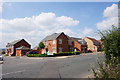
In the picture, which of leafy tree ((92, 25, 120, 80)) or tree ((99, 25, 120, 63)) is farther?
tree ((99, 25, 120, 63))

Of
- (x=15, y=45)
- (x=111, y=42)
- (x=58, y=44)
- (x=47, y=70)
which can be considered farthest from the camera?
(x=15, y=45)

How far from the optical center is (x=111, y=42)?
5949 mm

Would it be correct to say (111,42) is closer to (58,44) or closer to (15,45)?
(58,44)

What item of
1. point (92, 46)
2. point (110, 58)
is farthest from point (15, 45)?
point (110, 58)

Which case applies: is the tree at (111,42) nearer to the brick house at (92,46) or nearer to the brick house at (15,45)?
the brick house at (15,45)

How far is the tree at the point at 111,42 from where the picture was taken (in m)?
5.57

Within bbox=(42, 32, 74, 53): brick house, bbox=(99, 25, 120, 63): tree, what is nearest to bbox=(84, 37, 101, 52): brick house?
bbox=(42, 32, 74, 53): brick house

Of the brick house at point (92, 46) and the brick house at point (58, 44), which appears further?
the brick house at point (92, 46)

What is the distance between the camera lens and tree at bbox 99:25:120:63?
557 cm

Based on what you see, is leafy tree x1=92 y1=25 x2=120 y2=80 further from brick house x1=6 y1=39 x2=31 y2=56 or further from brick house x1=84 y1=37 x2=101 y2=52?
brick house x1=84 y1=37 x2=101 y2=52

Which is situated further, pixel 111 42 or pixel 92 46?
pixel 92 46

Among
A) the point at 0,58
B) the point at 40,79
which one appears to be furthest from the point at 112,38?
the point at 0,58

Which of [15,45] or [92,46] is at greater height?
[15,45]

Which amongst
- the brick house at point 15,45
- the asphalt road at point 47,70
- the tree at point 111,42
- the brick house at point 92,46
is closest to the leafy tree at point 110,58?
the tree at point 111,42
